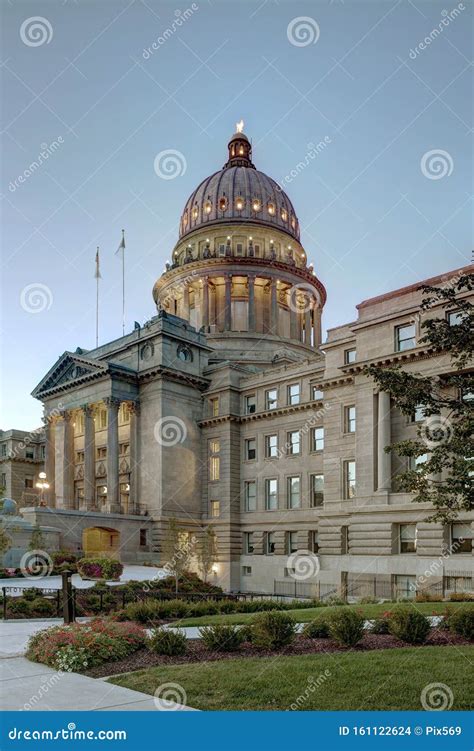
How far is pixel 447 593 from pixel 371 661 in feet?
81.9

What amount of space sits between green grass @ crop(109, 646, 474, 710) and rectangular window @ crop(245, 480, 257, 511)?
46306 mm

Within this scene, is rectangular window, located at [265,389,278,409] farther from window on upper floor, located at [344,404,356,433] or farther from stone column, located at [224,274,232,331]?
stone column, located at [224,274,232,331]

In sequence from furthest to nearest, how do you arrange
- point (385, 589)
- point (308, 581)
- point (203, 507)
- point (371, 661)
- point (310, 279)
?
point (310, 279), point (203, 507), point (308, 581), point (385, 589), point (371, 661)

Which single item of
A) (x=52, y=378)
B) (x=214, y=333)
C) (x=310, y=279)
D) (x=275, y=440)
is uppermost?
(x=310, y=279)

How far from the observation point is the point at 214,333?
82.2m

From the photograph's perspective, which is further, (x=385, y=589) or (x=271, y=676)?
(x=385, y=589)

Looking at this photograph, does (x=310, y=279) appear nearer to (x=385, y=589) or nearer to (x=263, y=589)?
(x=263, y=589)

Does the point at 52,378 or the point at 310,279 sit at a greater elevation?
the point at 310,279

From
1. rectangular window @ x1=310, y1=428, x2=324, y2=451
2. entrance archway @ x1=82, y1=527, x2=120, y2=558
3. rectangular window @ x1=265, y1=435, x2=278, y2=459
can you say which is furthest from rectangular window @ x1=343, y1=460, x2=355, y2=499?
entrance archway @ x1=82, y1=527, x2=120, y2=558

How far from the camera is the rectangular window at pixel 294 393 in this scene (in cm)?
5886

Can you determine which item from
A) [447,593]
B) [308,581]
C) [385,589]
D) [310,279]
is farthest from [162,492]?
[310,279]

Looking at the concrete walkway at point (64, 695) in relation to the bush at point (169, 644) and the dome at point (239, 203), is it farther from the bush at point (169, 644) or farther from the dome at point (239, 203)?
the dome at point (239, 203)

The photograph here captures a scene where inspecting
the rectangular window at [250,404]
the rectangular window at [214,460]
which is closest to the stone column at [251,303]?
the rectangular window at [250,404]

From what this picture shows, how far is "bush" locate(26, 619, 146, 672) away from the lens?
568 inches
